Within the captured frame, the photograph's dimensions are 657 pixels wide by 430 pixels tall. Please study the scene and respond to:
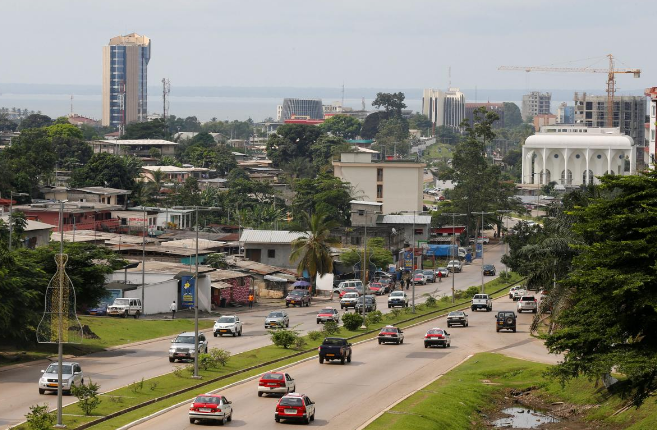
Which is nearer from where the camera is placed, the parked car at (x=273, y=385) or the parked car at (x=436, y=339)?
the parked car at (x=273, y=385)

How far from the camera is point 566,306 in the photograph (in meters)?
65.9

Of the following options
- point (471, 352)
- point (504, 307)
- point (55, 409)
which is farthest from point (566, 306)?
point (504, 307)

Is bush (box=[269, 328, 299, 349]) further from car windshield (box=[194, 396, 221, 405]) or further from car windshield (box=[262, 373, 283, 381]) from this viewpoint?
car windshield (box=[194, 396, 221, 405])

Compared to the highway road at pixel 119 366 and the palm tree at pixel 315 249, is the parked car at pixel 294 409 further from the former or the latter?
the palm tree at pixel 315 249

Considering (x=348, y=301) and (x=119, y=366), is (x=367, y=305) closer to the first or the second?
(x=348, y=301)

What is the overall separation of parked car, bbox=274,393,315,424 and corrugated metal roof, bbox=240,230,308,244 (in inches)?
3047

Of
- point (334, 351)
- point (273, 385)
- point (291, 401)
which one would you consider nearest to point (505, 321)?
point (334, 351)

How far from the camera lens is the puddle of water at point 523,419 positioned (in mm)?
54062

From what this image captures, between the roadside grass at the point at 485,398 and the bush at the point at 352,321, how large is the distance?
15067 mm

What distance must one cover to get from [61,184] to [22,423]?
428 ft

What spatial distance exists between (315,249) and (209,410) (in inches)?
2632

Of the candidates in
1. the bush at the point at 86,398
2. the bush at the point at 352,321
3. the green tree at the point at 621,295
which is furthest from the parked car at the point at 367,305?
the green tree at the point at 621,295

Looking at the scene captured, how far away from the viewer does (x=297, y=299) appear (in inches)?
4146

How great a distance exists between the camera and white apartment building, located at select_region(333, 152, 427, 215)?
178 m
